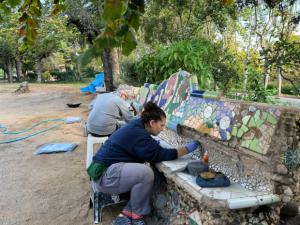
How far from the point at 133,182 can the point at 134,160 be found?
0.76 ft

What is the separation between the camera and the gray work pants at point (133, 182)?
306 centimetres

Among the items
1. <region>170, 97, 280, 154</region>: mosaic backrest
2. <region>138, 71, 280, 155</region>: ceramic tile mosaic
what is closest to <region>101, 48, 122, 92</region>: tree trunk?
<region>138, 71, 280, 155</region>: ceramic tile mosaic

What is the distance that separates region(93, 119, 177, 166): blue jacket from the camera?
3.08m

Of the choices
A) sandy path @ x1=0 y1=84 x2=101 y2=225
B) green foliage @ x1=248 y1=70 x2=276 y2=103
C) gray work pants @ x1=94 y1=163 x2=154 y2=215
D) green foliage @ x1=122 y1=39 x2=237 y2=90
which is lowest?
sandy path @ x1=0 y1=84 x2=101 y2=225

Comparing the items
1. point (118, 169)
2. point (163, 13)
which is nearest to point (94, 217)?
point (118, 169)

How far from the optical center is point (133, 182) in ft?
10.1

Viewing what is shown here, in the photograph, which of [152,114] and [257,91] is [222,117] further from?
[257,91]

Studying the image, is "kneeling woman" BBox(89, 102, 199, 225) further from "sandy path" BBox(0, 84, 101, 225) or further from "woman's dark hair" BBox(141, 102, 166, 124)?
"sandy path" BBox(0, 84, 101, 225)

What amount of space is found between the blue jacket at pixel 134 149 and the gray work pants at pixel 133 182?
0.09 metres

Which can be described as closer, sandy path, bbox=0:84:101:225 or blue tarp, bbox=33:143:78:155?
sandy path, bbox=0:84:101:225

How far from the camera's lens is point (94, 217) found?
3568mm

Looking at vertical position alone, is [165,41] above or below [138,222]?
above

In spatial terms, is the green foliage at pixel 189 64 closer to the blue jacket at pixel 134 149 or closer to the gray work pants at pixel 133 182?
the blue jacket at pixel 134 149

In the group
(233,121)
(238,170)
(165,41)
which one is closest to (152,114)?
(233,121)
